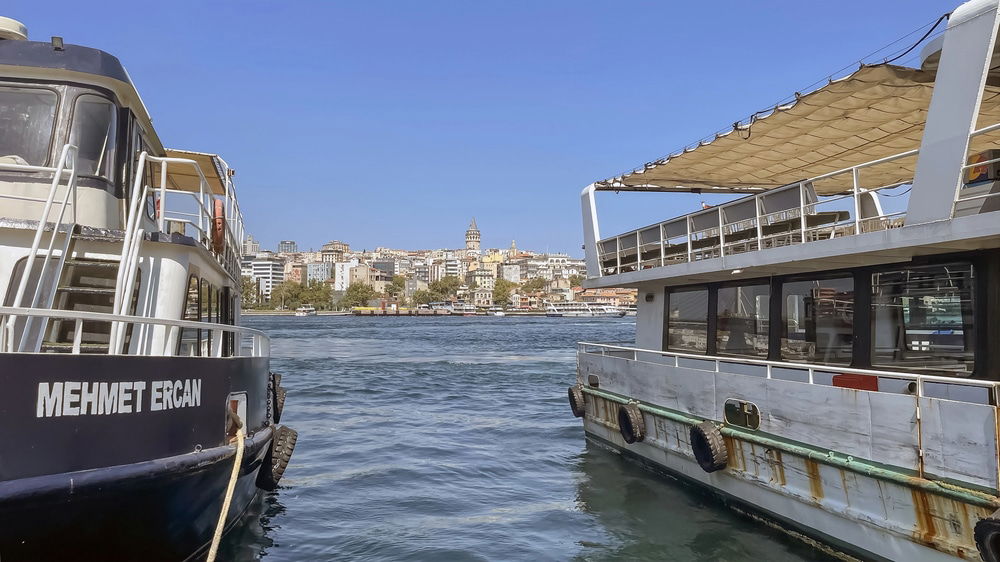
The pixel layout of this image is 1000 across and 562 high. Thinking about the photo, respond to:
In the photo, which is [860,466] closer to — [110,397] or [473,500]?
[473,500]

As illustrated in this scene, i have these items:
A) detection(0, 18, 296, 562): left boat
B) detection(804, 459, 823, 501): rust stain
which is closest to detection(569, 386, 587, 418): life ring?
detection(804, 459, 823, 501): rust stain

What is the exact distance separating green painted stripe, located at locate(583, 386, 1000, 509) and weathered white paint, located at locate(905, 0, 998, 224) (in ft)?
7.85

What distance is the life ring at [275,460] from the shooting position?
A: 9.02 metres

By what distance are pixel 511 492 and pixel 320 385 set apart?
15.3m

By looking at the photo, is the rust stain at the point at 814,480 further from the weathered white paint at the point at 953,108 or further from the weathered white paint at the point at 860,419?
the weathered white paint at the point at 953,108

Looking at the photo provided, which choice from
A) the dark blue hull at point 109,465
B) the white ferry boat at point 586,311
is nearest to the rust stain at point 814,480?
the dark blue hull at point 109,465

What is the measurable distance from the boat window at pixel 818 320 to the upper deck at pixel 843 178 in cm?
28

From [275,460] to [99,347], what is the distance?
10.5 feet

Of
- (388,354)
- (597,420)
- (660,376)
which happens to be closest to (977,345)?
(660,376)

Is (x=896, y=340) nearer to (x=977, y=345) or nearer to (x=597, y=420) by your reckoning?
(x=977, y=345)

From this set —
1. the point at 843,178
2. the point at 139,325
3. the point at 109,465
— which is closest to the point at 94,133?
the point at 139,325

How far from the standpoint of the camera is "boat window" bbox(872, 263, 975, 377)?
23.9 ft

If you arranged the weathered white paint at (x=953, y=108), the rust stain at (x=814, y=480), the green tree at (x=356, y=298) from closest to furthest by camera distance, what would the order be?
1. the weathered white paint at (x=953, y=108)
2. the rust stain at (x=814, y=480)
3. the green tree at (x=356, y=298)

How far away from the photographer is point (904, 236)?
23.9ft
